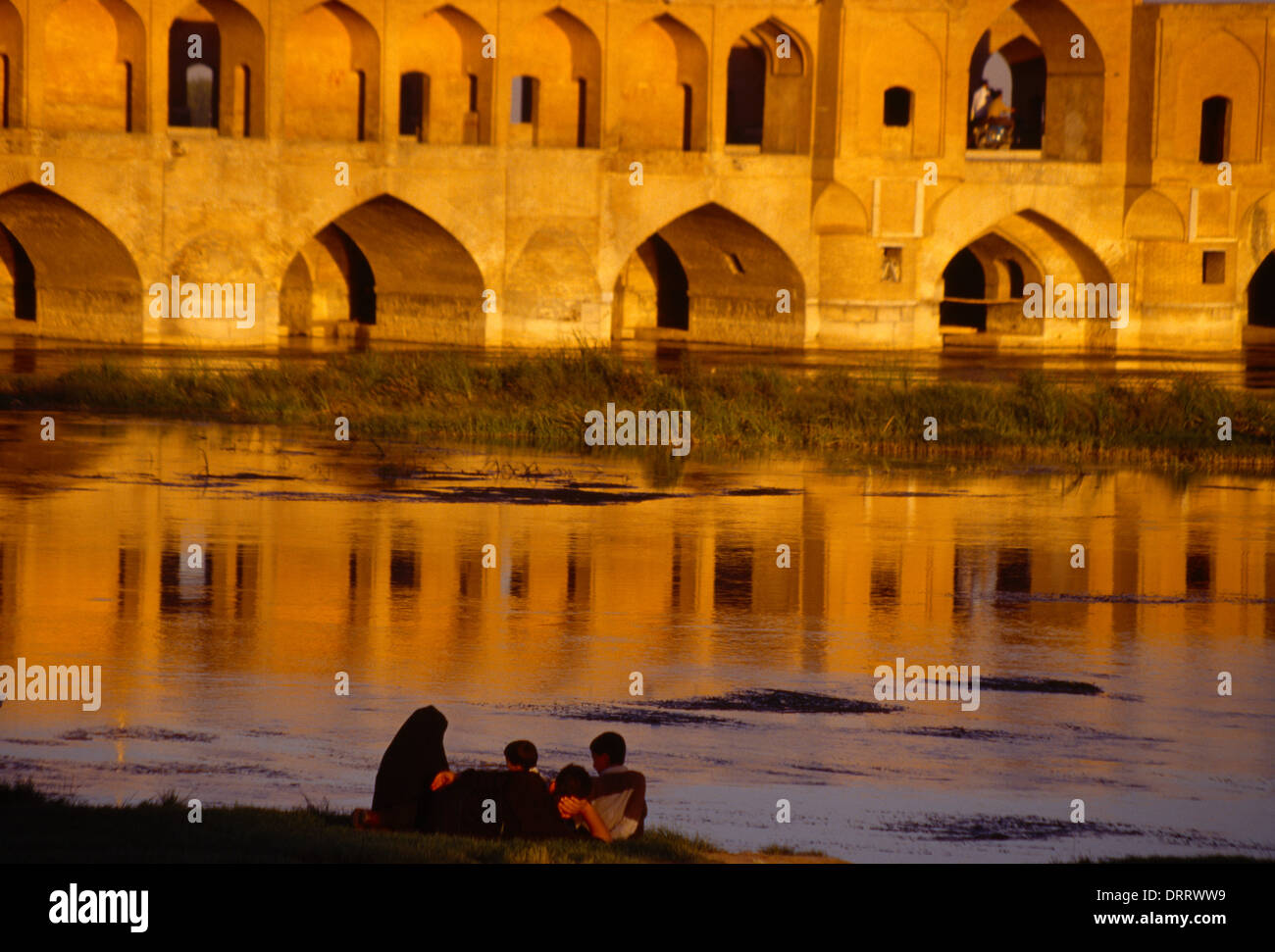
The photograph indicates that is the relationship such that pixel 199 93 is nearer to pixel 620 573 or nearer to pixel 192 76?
pixel 192 76

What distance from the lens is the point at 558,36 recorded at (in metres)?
26.0

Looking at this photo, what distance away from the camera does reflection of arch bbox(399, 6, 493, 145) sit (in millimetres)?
25484

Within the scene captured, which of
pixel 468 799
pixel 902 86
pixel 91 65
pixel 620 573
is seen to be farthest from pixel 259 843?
pixel 902 86

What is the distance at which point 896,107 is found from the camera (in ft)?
91.6

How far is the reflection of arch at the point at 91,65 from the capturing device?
2378 centimetres

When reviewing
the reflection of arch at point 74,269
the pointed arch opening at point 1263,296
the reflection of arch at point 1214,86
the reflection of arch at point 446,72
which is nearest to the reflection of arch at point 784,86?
the reflection of arch at point 446,72

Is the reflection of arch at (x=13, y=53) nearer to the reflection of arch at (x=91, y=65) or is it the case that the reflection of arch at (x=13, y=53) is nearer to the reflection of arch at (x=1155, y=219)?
the reflection of arch at (x=91, y=65)

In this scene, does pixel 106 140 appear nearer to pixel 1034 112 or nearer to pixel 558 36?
pixel 558 36

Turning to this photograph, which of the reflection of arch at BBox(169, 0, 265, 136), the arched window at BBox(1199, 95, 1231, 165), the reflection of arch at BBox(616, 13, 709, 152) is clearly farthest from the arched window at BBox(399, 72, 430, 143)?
the arched window at BBox(1199, 95, 1231, 165)

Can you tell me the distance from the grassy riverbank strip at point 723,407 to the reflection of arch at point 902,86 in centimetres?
840

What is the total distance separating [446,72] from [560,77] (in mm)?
1407

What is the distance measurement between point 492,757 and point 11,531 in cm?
539

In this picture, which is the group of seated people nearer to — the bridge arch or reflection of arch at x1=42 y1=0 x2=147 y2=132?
reflection of arch at x1=42 y1=0 x2=147 y2=132

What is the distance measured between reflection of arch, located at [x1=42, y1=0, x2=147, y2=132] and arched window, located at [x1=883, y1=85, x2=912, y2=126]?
946 cm
